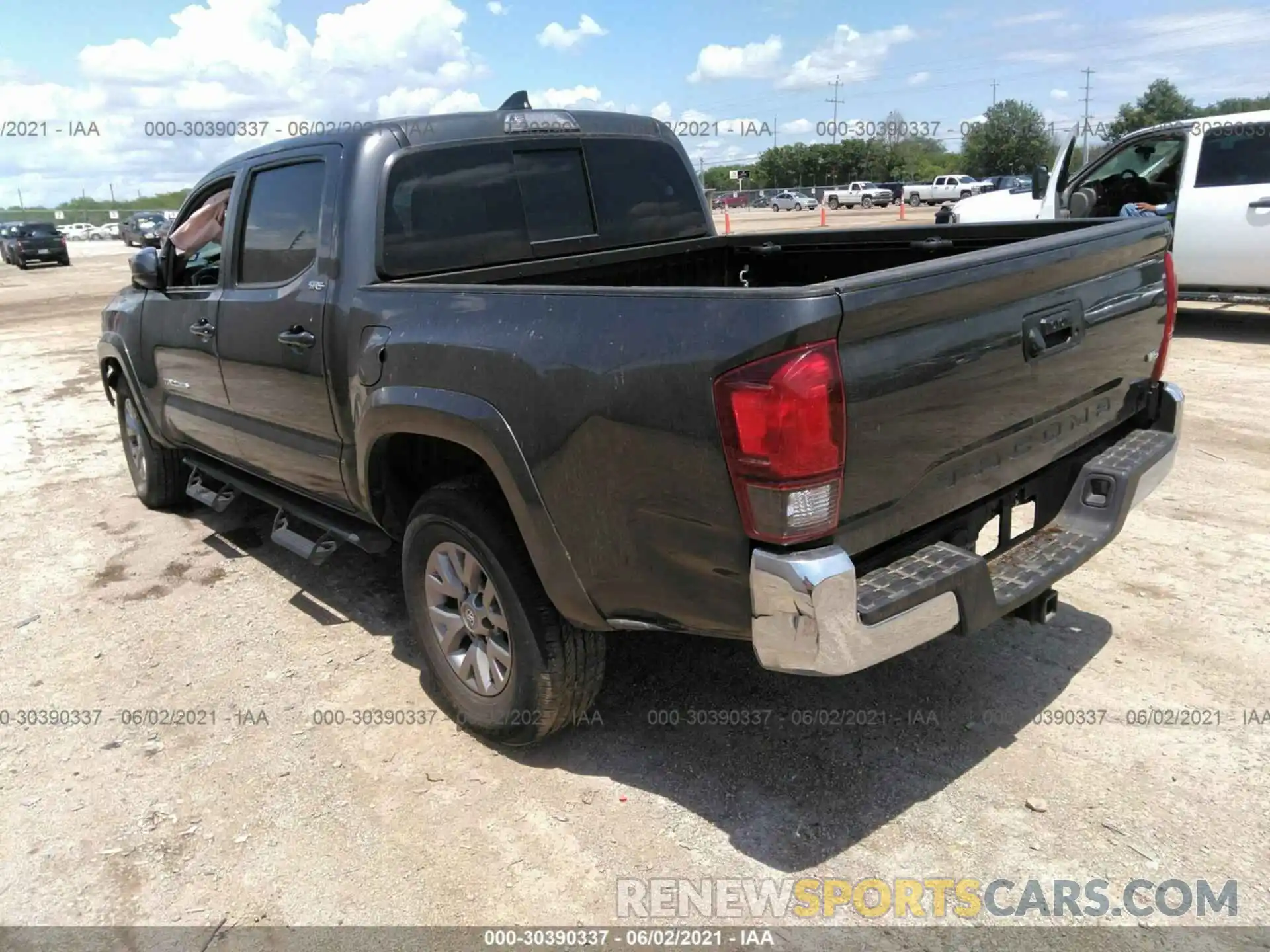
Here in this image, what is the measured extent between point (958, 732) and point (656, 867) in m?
1.19

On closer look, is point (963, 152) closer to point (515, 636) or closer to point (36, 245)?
point (36, 245)

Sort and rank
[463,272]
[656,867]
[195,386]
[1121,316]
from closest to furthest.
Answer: [656,867] < [1121,316] < [463,272] < [195,386]

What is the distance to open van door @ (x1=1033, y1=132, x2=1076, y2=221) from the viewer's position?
9.91 m

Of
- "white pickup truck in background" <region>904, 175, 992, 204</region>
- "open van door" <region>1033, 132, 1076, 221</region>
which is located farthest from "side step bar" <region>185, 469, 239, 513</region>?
"white pickup truck in background" <region>904, 175, 992, 204</region>

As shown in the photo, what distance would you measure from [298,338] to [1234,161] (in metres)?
9.39

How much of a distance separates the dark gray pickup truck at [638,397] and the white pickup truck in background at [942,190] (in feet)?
174

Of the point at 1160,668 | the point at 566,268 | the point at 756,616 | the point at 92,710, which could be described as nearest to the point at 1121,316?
the point at 1160,668

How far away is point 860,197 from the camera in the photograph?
55.8m

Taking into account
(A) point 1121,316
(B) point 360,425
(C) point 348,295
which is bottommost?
(B) point 360,425

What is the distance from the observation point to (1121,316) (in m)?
3.13

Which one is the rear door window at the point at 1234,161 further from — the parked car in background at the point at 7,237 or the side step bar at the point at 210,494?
the parked car in background at the point at 7,237

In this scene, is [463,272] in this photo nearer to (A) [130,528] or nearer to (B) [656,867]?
(B) [656,867]

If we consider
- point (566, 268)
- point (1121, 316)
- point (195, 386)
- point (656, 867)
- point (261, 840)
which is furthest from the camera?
point (195, 386)

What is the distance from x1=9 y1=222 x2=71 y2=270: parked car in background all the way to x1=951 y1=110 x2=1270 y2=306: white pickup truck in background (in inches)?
1381
